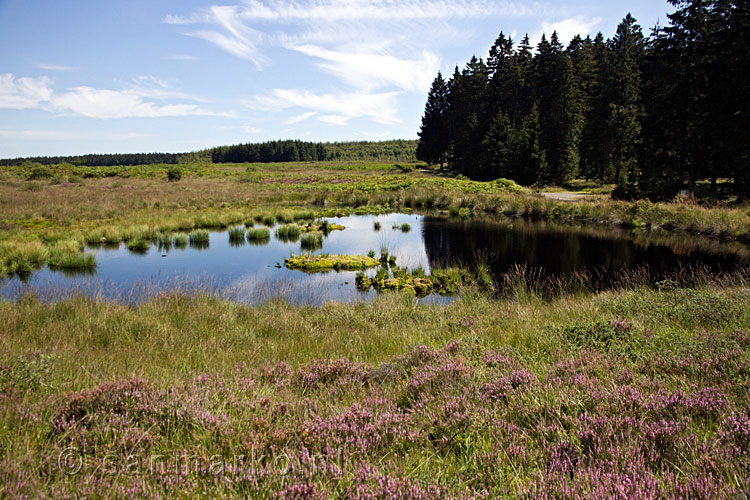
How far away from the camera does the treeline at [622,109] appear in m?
24.8

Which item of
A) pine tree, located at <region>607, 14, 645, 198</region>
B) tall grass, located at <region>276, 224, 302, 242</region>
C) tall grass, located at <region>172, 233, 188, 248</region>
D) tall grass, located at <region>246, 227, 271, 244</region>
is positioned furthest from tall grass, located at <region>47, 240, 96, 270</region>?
pine tree, located at <region>607, 14, 645, 198</region>

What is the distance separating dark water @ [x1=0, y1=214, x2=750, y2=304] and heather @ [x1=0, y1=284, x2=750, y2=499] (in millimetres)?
5937

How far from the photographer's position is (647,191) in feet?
89.3

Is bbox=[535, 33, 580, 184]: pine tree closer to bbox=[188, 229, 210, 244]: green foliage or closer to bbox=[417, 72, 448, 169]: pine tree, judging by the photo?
bbox=[417, 72, 448, 169]: pine tree

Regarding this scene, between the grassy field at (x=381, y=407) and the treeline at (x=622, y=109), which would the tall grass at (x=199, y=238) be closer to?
the grassy field at (x=381, y=407)

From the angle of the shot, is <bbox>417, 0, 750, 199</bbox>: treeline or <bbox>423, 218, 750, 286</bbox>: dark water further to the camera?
<bbox>417, 0, 750, 199</bbox>: treeline

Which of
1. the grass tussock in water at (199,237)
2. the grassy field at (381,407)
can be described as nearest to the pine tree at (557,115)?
the grass tussock in water at (199,237)

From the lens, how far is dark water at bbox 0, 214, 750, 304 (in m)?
11.9

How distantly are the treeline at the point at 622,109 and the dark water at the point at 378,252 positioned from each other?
10286 mm

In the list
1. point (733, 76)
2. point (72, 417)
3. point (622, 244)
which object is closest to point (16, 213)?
point (72, 417)

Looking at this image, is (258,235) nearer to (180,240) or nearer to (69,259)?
(180,240)

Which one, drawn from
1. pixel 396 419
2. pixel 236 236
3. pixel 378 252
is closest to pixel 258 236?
pixel 236 236

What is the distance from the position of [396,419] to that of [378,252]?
15425mm

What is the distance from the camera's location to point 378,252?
59.5 ft
